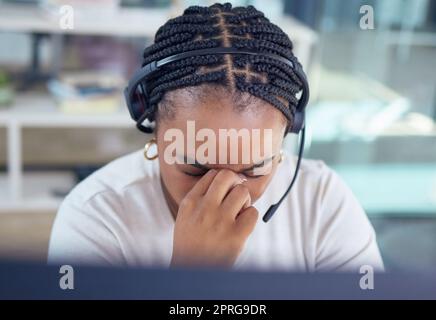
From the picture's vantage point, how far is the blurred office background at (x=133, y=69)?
1.45m

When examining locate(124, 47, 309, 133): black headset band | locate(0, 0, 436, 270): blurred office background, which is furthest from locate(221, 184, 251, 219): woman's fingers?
locate(0, 0, 436, 270): blurred office background

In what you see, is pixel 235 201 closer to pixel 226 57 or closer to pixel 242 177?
pixel 242 177

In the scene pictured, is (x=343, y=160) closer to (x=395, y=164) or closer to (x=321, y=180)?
(x=395, y=164)

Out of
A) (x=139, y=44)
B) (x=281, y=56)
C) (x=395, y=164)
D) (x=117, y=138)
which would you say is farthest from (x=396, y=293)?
(x=395, y=164)

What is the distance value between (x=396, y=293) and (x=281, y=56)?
26 centimetres

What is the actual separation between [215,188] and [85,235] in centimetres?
16

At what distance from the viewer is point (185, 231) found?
59 centimetres

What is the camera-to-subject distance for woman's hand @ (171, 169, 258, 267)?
0.58 meters

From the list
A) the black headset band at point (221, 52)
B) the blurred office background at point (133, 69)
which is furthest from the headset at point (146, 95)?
the blurred office background at point (133, 69)

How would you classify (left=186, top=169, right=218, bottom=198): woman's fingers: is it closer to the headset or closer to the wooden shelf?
the headset

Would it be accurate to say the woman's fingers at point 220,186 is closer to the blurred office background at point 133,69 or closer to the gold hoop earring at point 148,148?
the gold hoop earring at point 148,148

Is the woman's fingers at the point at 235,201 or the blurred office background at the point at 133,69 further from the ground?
the blurred office background at the point at 133,69

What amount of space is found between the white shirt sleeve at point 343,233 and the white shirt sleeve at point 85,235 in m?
0.22

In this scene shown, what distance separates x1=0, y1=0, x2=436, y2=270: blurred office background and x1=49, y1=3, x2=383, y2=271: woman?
61 centimetres
